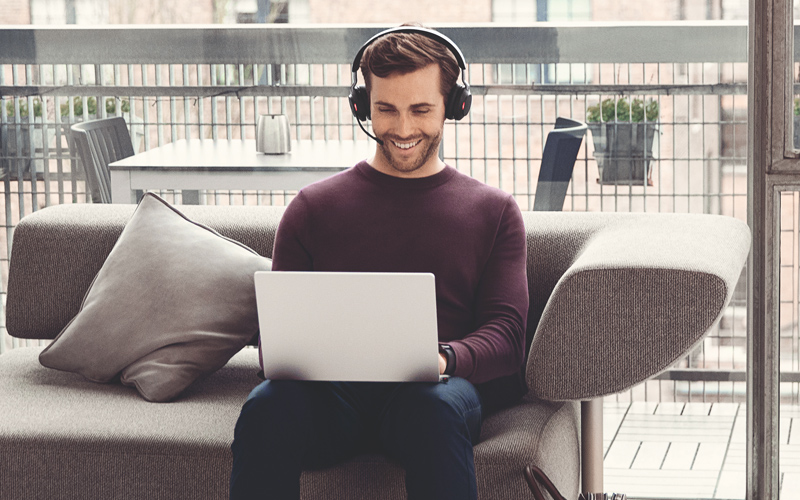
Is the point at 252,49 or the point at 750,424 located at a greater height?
the point at 252,49

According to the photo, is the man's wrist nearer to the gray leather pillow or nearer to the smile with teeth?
the smile with teeth

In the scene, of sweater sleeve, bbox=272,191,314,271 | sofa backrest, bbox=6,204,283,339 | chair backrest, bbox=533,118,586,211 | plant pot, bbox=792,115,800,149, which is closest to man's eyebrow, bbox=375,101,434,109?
sweater sleeve, bbox=272,191,314,271

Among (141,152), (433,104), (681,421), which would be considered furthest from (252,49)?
(681,421)

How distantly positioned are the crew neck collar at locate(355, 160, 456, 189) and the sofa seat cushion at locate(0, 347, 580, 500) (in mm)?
483

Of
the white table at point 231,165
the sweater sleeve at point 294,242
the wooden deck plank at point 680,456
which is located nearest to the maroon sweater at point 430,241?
the sweater sleeve at point 294,242

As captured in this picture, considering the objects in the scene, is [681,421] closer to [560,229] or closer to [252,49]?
[560,229]

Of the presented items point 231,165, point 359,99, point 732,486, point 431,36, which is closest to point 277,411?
point 359,99

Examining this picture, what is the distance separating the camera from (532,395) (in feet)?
6.88

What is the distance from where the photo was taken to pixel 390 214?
6.61ft

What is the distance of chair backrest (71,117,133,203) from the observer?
2.86m

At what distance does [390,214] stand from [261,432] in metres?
0.54

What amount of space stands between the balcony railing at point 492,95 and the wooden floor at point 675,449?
54 millimetres

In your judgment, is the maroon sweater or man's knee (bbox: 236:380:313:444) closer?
man's knee (bbox: 236:380:313:444)

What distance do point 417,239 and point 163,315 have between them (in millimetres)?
616
